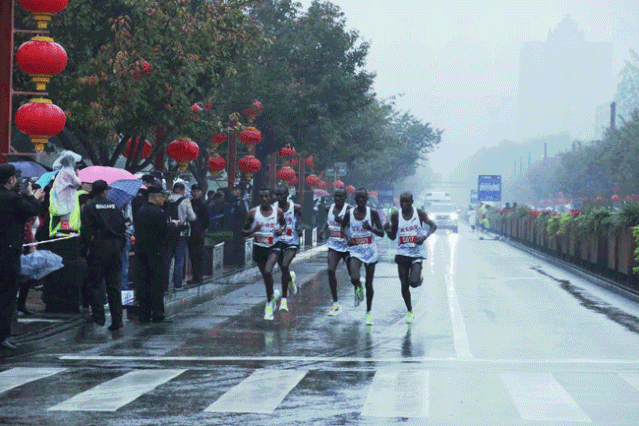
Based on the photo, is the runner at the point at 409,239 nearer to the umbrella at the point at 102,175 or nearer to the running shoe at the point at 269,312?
the running shoe at the point at 269,312

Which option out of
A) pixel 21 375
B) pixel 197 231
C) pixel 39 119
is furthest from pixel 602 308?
pixel 21 375

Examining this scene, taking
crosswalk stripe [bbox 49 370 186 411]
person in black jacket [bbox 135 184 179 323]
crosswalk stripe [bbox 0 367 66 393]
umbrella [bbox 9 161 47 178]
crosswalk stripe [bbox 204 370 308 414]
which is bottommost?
crosswalk stripe [bbox 0 367 66 393]

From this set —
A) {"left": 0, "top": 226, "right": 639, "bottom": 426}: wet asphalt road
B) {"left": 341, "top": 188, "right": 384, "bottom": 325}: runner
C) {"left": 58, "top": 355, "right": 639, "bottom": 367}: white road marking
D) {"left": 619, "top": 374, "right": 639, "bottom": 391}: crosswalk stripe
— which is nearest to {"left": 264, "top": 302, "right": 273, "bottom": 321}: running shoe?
{"left": 0, "top": 226, "right": 639, "bottom": 426}: wet asphalt road

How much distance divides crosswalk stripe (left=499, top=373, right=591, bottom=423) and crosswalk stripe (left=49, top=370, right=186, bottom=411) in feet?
10.3

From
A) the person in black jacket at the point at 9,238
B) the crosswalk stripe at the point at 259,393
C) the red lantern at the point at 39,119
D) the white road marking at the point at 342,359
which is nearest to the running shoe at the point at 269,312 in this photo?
the red lantern at the point at 39,119

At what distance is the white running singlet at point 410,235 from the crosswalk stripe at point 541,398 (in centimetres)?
513

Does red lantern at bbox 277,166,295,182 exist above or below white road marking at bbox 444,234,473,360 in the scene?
above

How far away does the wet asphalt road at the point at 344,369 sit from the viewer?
29.4 ft

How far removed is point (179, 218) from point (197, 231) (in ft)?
4.32

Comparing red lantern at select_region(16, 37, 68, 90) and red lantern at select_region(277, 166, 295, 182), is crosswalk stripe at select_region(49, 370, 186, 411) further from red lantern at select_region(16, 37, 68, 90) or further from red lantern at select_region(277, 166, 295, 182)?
red lantern at select_region(277, 166, 295, 182)

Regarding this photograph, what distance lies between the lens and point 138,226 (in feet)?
52.4

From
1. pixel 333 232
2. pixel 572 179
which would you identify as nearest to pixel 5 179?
pixel 333 232

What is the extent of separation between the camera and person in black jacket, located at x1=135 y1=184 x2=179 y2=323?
15.9 meters

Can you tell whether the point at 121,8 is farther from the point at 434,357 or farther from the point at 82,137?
the point at 434,357
